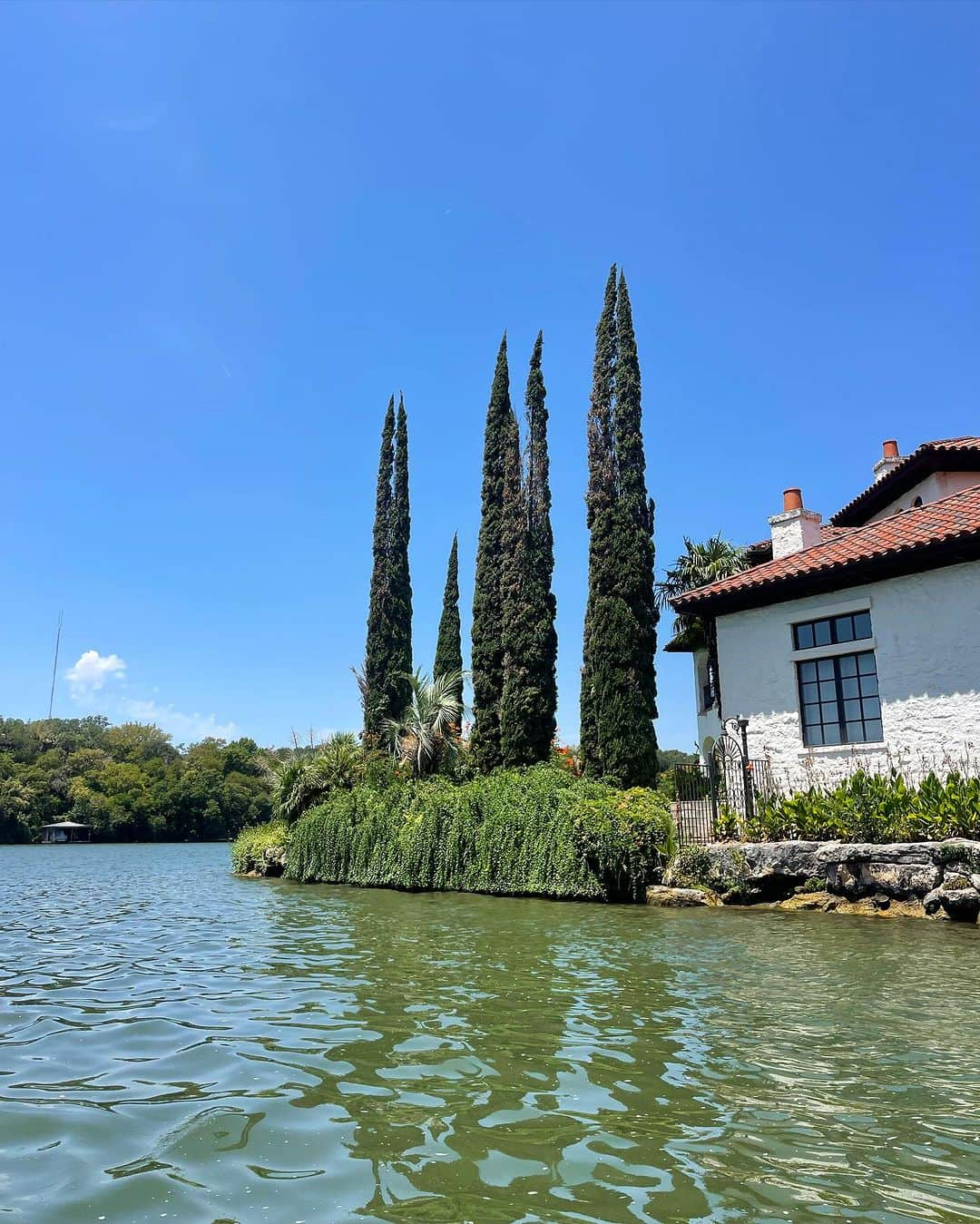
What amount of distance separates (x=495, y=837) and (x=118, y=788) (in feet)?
224

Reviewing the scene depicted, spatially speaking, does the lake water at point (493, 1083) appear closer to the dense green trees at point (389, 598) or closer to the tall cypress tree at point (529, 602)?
the tall cypress tree at point (529, 602)

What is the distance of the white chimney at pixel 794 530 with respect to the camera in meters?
21.5

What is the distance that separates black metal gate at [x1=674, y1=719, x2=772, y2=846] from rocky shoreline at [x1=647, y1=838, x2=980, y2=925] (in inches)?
23.5

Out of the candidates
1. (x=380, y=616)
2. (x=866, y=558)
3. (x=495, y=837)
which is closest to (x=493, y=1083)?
(x=866, y=558)

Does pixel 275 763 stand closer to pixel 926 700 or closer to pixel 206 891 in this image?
pixel 206 891

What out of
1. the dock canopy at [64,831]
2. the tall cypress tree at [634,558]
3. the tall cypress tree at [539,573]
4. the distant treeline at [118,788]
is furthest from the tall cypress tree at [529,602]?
the dock canopy at [64,831]

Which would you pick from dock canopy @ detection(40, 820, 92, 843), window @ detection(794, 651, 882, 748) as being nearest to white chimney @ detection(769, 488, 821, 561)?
window @ detection(794, 651, 882, 748)

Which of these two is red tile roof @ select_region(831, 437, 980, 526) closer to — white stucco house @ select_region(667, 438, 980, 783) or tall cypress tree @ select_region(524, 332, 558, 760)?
white stucco house @ select_region(667, 438, 980, 783)

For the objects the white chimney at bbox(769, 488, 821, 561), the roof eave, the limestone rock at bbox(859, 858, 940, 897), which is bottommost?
the limestone rock at bbox(859, 858, 940, 897)

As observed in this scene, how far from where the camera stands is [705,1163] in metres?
3.58

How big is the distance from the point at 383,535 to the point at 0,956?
30.5 meters

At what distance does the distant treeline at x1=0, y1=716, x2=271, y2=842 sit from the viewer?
71375 mm

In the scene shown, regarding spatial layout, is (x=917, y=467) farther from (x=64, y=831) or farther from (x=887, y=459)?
(x=64, y=831)

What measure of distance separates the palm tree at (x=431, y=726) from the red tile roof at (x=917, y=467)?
13.1 metres
